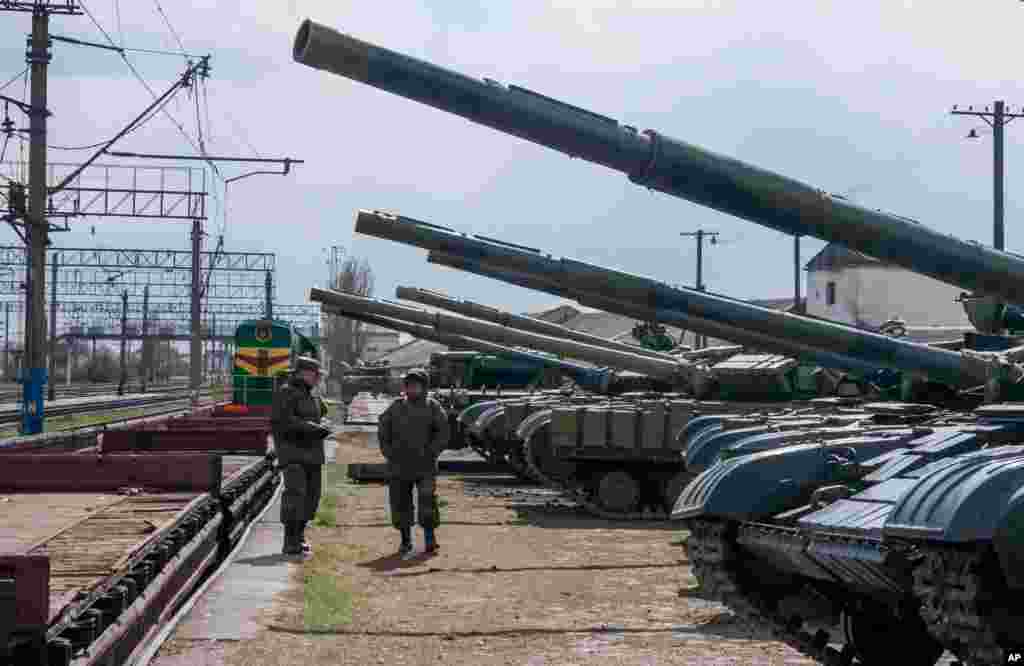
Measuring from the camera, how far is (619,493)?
1880cm

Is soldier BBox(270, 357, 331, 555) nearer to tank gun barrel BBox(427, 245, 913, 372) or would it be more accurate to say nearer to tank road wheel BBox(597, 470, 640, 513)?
tank gun barrel BBox(427, 245, 913, 372)

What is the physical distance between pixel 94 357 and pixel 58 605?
3649 inches

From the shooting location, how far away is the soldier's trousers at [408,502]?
14.2m

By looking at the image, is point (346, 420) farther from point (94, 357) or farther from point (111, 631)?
point (94, 357)

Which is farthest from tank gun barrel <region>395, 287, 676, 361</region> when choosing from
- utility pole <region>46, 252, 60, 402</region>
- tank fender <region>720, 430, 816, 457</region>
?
utility pole <region>46, 252, 60, 402</region>

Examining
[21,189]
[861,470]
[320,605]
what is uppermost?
[21,189]

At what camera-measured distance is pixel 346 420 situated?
49.1 metres

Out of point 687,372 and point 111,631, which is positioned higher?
point 687,372

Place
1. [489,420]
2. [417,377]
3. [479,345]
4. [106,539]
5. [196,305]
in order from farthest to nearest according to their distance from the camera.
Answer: [196,305] < [479,345] < [489,420] < [417,377] < [106,539]

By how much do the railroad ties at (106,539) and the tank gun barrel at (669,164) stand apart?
2505mm

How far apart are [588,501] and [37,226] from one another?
33.1 ft

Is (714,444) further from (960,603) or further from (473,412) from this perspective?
(473,412)

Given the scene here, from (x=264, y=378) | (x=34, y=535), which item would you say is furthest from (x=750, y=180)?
(x=264, y=378)

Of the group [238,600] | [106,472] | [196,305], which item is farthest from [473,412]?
[196,305]
